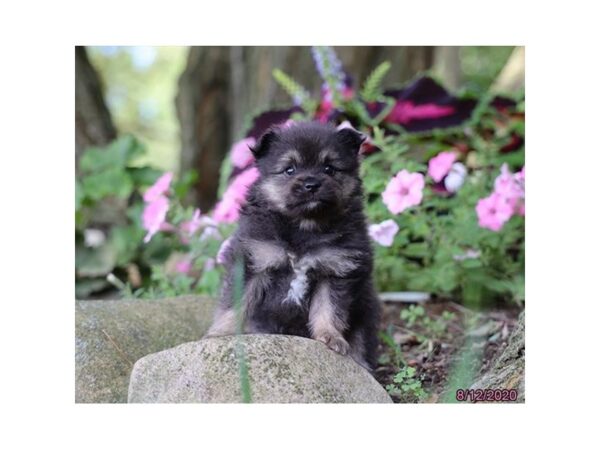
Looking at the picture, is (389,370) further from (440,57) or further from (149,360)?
(440,57)

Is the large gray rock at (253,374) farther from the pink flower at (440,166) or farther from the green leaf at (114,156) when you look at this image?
the green leaf at (114,156)

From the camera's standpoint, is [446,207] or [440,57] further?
[440,57]

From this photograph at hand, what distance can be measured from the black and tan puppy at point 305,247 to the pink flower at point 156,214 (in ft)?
5.69

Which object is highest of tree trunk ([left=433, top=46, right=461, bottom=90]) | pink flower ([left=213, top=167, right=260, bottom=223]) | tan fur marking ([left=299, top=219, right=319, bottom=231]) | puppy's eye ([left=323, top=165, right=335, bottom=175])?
tree trunk ([left=433, top=46, right=461, bottom=90])

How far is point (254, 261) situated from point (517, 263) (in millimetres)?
2752

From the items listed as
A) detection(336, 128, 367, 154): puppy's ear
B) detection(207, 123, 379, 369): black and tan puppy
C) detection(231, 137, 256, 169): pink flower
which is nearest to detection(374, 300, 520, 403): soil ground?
detection(207, 123, 379, 369): black and tan puppy

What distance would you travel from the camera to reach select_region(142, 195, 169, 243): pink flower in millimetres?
6598

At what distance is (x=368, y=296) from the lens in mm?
5098

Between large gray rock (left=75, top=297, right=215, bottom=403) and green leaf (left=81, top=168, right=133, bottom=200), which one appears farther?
green leaf (left=81, top=168, right=133, bottom=200)

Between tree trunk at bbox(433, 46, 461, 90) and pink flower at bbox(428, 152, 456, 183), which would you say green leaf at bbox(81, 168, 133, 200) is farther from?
tree trunk at bbox(433, 46, 461, 90)

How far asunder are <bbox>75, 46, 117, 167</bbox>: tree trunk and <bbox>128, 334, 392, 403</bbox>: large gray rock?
5.53 meters

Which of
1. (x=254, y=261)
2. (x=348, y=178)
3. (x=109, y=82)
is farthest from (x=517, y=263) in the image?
(x=109, y=82)

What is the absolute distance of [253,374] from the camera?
4148 mm

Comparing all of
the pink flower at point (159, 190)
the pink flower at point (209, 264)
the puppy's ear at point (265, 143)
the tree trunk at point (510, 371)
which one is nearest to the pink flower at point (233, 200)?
the pink flower at point (209, 264)
